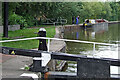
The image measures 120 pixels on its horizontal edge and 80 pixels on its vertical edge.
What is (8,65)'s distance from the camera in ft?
29.6

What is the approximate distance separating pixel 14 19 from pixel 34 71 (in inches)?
748

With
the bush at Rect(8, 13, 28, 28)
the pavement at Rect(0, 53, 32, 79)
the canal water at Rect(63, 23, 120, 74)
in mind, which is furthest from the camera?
the bush at Rect(8, 13, 28, 28)

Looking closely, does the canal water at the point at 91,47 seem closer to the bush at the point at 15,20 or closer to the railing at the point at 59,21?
the railing at the point at 59,21

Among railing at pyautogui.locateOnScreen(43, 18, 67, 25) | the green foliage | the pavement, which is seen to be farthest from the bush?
the pavement

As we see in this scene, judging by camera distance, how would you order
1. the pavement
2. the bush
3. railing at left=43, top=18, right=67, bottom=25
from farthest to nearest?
railing at left=43, top=18, right=67, bottom=25
the bush
the pavement

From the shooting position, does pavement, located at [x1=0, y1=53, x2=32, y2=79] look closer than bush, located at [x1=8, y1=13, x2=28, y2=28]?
Yes

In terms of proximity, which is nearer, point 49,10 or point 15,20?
point 49,10

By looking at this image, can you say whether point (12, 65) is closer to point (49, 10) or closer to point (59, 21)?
point (49, 10)

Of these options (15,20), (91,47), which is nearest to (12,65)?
(91,47)

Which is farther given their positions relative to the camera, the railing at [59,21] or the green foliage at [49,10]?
the railing at [59,21]

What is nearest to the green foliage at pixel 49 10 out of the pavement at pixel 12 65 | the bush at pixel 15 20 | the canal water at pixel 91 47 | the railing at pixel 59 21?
the bush at pixel 15 20

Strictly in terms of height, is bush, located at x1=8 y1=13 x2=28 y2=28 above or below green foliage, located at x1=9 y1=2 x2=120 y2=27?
below

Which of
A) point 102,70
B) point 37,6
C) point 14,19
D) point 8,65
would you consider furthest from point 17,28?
point 102,70

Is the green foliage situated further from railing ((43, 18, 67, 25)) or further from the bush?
railing ((43, 18, 67, 25))
